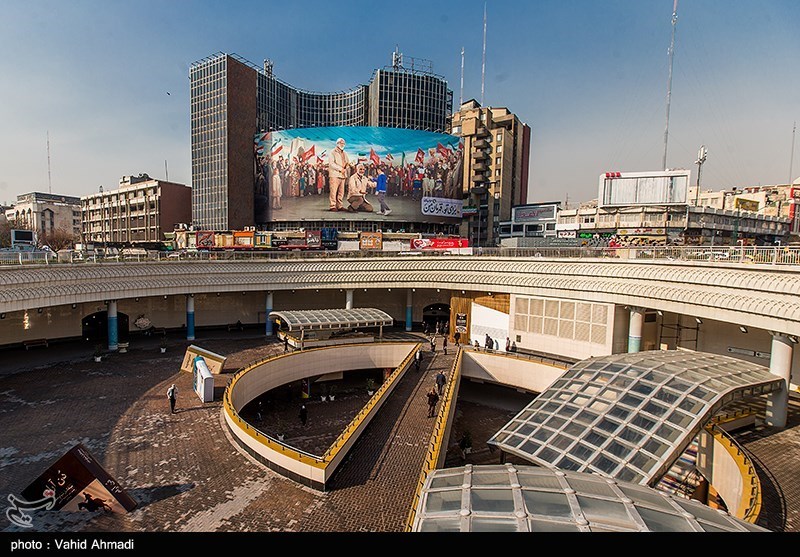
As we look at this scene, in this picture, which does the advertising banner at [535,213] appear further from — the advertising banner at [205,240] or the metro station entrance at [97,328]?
the metro station entrance at [97,328]

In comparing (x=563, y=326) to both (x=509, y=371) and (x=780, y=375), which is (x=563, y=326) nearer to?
(x=509, y=371)

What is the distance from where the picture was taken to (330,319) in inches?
1174

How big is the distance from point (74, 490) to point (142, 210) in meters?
83.6

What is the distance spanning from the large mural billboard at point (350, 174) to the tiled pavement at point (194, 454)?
4808 cm

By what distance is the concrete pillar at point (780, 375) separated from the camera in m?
18.5

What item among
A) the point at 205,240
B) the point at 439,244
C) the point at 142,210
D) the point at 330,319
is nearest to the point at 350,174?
the point at 205,240

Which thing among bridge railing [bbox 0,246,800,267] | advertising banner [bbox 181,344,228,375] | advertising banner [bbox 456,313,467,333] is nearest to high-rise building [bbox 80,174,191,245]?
bridge railing [bbox 0,246,800,267]

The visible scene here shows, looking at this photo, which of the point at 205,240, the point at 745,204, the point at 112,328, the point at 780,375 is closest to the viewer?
the point at 780,375

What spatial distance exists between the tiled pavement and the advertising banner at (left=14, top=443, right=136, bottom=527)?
304mm

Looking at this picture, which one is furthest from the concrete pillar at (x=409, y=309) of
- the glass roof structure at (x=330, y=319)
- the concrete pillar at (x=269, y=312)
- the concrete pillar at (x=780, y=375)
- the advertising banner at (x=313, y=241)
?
the concrete pillar at (x=780, y=375)
